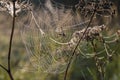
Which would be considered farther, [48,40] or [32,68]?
[32,68]

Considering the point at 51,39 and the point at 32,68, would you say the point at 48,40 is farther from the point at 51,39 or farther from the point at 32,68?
the point at 32,68

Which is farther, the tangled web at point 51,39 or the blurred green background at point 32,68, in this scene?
the blurred green background at point 32,68

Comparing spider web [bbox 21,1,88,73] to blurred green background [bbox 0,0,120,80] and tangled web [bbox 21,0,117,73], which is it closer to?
tangled web [bbox 21,0,117,73]

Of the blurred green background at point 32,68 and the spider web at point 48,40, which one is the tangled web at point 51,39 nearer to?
the spider web at point 48,40

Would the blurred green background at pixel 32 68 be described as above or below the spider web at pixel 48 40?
below

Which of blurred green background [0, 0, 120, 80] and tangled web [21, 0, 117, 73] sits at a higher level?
tangled web [21, 0, 117, 73]

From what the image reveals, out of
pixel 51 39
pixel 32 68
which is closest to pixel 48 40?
pixel 51 39

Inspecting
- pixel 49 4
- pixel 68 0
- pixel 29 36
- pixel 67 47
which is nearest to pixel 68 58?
pixel 67 47

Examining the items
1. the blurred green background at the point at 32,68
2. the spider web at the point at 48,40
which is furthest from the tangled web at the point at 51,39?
the blurred green background at the point at 32,68

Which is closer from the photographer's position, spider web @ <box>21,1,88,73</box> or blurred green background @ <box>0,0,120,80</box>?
spider web @ <box>21,1,88,73</box>

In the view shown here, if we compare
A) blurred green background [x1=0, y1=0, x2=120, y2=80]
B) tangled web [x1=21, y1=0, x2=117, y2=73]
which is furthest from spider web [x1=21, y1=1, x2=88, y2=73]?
blurred green background [x1=0, y1=0, x2=120, y2=80]

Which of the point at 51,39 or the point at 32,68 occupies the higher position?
the point at 51,39

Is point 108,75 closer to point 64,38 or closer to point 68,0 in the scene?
point 68,0
